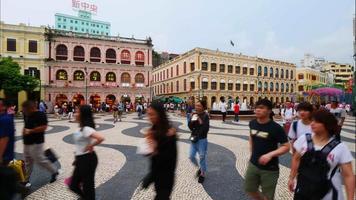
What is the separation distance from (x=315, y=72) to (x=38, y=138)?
81435mm

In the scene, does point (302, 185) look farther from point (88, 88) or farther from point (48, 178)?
point (88, 88)

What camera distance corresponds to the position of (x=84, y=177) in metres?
3.89

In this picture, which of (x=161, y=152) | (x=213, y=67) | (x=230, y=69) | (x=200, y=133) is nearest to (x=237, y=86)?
(x=230, y=69)

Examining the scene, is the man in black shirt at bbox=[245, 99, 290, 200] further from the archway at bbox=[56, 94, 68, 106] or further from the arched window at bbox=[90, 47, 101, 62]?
the arched window at bbox=[90, 47, 101, 62]

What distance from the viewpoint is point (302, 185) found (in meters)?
2.75

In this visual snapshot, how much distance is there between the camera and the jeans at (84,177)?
3.91 metres

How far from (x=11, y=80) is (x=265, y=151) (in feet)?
105

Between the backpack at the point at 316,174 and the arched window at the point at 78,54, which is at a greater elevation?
the arched window at the point at 78,54

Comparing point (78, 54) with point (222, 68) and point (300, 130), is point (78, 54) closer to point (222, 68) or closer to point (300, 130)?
point (222, 68)

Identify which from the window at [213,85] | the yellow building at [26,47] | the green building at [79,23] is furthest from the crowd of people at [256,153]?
the green building at [79,23]

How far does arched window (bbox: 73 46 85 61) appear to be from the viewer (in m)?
40.8

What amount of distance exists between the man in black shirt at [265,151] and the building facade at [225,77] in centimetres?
4569

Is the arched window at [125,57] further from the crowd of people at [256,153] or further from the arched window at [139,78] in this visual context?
the crowd of people at [256,153]

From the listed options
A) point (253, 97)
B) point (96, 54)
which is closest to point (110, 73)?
point (96, 54)
